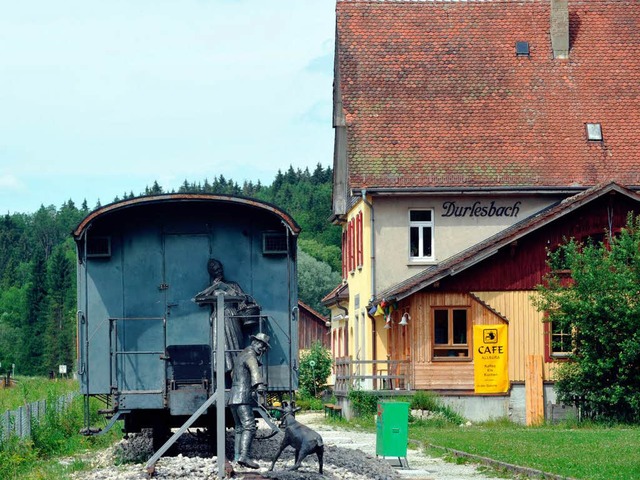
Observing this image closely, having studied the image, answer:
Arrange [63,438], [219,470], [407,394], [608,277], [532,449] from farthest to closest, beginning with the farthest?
[407,394]
[608,277]
[63,438]
[532,449]
[219,470]

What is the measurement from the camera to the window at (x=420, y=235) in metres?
41.5

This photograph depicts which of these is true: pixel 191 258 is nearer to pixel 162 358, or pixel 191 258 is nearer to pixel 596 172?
pixel 162 358

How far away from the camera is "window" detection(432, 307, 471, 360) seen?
37.1 metres

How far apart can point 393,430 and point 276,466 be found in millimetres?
1829

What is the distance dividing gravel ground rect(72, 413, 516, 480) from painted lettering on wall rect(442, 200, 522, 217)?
1599 cm

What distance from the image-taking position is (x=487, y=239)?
1609 inches

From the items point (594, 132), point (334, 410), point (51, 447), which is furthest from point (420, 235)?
point (51, 447)

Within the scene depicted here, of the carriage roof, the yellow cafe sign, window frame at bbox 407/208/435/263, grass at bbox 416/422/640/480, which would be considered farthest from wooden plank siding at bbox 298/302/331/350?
the carriage roof

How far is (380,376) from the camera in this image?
119 ft

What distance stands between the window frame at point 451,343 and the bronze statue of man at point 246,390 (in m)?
17.7

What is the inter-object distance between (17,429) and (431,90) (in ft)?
74.8

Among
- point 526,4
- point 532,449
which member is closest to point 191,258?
point 532,449

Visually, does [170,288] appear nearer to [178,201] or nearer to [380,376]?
[178,201]

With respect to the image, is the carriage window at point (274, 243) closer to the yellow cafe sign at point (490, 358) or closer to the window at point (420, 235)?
the yellow cafe sign at point (490, 358)
